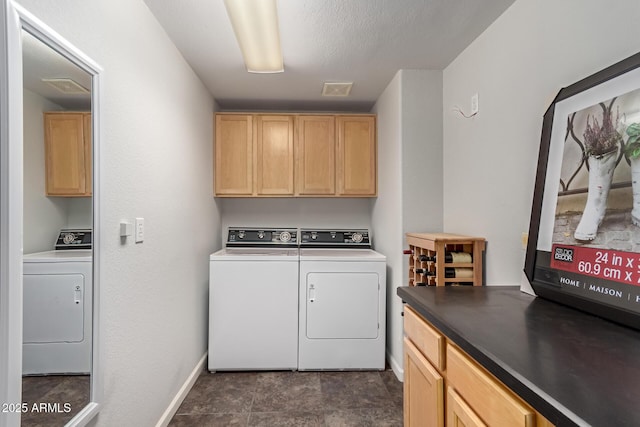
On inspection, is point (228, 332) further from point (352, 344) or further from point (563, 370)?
point (563, 370)

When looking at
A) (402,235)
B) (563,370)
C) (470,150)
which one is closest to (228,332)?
(402,235)

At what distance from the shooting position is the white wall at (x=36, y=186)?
3.09 ft

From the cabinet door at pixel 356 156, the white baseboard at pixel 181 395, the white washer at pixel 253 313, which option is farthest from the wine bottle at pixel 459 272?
the white baseboard at pixel 181 395

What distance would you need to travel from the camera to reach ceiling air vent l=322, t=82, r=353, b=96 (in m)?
2.78

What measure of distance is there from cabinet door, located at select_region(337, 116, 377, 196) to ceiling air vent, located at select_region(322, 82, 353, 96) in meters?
0.26

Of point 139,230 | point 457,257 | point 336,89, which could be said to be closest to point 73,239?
point 139,230

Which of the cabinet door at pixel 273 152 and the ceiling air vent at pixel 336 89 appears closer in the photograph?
the ceiling air vent at pixel 336 89

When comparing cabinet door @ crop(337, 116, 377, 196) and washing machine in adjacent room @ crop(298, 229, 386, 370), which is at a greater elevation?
cabinet door @ crop(337, 116, 377, 196)

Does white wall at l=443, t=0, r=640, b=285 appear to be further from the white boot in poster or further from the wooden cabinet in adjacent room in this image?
the wooden cabinet in adjacent room

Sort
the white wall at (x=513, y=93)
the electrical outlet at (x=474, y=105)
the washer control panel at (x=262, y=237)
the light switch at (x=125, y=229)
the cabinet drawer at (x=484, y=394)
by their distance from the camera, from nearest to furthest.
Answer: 1. the cabinet drawer at (x=484, y=394)
2. the white wall at (x=513, y=93)
3. the light switch at (x=125, y=229)
4. the electrical outlet at (x=474, y=105)
5. the washer control panel at (x=262, y=237)

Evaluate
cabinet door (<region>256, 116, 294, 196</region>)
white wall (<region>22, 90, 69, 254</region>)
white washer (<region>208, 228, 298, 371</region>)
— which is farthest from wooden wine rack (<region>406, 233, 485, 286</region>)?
white wall (<region>22, 90, 69, 254</region>)

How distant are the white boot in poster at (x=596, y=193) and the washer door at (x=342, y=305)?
177cm

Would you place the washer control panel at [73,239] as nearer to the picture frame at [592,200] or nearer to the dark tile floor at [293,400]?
the dark tile floor at [293,400]

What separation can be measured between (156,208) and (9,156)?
3.29 ft
